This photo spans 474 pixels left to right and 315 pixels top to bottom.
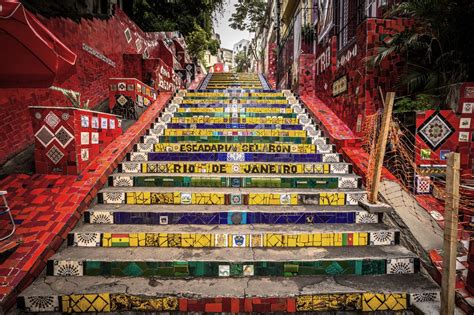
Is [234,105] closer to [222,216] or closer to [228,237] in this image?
[222,216]

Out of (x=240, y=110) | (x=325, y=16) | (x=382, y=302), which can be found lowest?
(x=382, y=302)

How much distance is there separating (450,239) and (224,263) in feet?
6.28

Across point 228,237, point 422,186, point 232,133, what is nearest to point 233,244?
point 228,237

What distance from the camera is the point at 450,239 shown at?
6.66 ft

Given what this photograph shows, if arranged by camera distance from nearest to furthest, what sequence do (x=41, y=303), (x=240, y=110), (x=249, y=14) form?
(x=41, y=303) → (x=240, y=110) → (x=249, y=14)

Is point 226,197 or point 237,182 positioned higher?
point 237,182

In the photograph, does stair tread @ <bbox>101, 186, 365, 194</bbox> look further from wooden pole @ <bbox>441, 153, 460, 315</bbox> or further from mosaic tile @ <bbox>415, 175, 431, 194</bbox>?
wooden pole @ <bbox>441, 153, 460, 315</bbox>

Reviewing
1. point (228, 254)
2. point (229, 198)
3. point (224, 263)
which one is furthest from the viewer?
point (229, 198)

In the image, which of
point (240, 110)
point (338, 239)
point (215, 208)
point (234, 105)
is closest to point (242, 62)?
point (234, 105)

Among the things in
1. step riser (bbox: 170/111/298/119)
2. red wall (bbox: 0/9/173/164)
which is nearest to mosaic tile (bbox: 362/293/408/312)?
step riser (bbox: 170/111/298/119)

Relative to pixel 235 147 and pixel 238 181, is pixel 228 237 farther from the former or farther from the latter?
pixel 235 147

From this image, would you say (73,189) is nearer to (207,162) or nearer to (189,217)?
(189,217)

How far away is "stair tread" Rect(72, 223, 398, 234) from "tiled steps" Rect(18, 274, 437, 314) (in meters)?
0.58

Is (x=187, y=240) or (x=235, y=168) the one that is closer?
(x=187, y=240)
